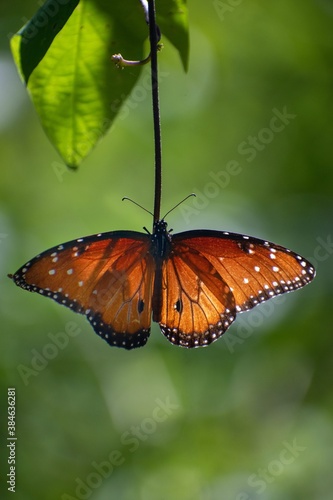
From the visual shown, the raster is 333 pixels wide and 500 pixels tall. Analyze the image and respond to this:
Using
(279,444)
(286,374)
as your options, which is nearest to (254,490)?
(279,444)

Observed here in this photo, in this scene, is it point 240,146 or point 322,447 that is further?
point 240,146

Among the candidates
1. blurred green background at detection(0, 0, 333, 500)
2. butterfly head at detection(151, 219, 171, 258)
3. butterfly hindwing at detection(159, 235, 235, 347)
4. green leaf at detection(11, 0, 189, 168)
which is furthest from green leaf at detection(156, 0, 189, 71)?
blurred green background at detection(0, 0, 333, 500)

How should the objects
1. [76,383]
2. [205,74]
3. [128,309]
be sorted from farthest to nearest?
[205,74] → [76,383] → [128,309]

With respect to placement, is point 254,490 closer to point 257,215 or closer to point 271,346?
point 271,346

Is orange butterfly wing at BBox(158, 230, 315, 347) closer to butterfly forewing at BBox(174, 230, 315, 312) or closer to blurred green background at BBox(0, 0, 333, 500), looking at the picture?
butterfly forewing at BBox(174, 230, 315, 312)

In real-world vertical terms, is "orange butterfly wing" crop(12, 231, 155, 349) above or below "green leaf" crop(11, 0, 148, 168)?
below

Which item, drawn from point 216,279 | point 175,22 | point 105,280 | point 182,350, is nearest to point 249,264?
point 216,279

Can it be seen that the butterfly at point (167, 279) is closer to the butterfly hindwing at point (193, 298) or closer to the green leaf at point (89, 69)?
the butterfly hindwing at point (193, 298)
